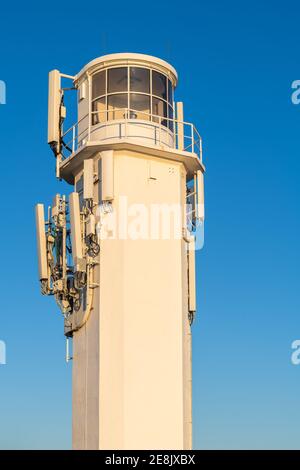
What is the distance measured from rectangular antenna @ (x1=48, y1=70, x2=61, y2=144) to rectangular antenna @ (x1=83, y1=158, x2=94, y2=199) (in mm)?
2170

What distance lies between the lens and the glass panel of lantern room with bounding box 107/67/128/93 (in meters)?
34.1

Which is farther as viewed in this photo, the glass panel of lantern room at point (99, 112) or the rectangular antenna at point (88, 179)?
the glass panel of lantern room at point (99, 112)

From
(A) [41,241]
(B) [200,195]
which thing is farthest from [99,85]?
(A) [41,241]

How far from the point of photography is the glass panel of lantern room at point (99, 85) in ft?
113

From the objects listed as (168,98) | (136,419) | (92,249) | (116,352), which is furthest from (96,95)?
(136,419)

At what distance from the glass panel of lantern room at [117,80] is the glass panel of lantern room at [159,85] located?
103cm

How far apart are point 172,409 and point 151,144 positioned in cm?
892

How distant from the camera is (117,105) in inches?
1342

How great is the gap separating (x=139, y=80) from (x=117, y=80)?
0.77 metres

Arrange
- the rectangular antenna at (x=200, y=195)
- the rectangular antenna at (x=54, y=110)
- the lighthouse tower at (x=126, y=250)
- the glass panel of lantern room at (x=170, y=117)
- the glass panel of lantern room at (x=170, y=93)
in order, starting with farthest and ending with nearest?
the glass panel of lantern room at (x=170, y=93) → the glass panel of lantern room at (x=170, y=117) → the rectangular antenna at (x=54, y=110) → the rectangular antenna at (x=200, y=195) → the lighthouse tower at (x=126, y=250)

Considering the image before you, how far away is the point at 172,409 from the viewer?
31.5 metres

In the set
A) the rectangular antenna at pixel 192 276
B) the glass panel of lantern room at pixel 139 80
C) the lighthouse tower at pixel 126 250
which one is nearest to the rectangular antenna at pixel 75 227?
the lighthouse tower at pixel 126 250

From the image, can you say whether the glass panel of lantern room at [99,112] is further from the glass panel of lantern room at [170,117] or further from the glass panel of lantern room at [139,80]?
the glass panel of lantern room at [170,117]

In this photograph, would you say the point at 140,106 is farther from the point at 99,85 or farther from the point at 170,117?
the point at 99,85
